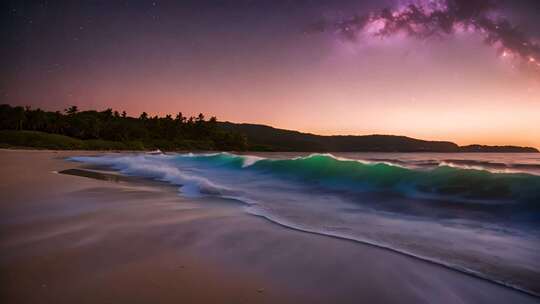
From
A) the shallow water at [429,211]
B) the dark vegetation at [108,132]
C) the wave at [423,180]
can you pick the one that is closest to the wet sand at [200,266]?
the shallow water at [429,211]

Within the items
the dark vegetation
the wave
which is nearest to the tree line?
the dark vegetation

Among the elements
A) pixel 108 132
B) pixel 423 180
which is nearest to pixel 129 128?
pixel 108 132

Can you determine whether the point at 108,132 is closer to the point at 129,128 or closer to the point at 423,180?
the point at 129,128

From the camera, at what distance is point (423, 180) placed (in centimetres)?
913

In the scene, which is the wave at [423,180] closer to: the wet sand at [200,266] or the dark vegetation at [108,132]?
the wet sand at [200,266]

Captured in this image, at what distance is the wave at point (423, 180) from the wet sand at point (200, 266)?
5.10 meters

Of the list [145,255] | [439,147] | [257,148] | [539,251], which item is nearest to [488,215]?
[539,251]

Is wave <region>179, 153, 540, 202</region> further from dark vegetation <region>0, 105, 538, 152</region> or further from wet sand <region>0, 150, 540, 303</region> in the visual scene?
dark vegetation <region>0, 105, 538, 152</region>

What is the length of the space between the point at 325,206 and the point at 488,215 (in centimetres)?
288

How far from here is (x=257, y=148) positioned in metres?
122

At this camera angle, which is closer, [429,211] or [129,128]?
[429,211]

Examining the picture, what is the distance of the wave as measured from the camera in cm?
708

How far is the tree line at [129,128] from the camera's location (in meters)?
78.2

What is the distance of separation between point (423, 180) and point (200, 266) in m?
8.00
